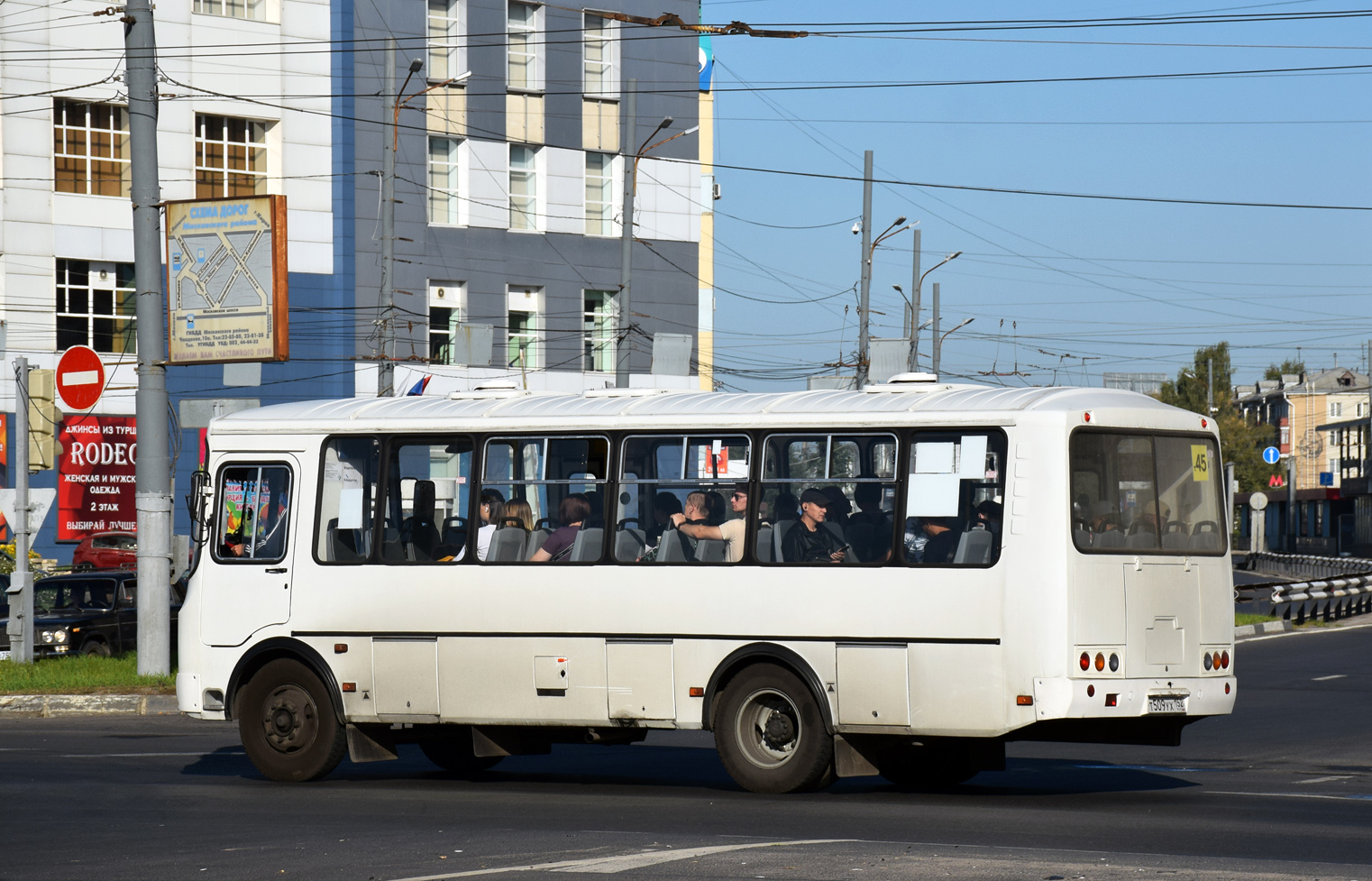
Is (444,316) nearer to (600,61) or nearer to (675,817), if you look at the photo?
(600,61)

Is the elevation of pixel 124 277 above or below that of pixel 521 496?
above

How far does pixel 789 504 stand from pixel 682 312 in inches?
1479

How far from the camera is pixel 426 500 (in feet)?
42.4

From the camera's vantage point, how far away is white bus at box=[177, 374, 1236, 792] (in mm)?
11047

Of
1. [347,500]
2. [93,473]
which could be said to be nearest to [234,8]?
[93,473]

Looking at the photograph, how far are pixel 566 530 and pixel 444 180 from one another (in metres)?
34.1

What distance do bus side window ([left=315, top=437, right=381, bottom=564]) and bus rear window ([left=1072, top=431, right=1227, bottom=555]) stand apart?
5042 millimetres

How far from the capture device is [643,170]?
4881 centimetres

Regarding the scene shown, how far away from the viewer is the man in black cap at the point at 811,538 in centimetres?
1161

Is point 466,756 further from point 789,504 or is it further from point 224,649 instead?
point 789,504

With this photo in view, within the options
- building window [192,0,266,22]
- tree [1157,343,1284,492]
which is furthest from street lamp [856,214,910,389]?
tree [1157,343,1284,492]

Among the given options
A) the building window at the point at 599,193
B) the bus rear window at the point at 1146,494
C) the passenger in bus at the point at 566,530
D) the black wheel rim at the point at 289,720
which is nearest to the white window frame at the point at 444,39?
the building window at the point at 599,193

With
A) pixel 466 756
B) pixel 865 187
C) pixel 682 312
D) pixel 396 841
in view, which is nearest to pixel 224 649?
pixel 466 756

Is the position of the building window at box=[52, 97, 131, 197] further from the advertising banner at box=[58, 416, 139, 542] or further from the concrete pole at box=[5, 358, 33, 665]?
the concrete pole at box=[5, 358, 33, 665]
